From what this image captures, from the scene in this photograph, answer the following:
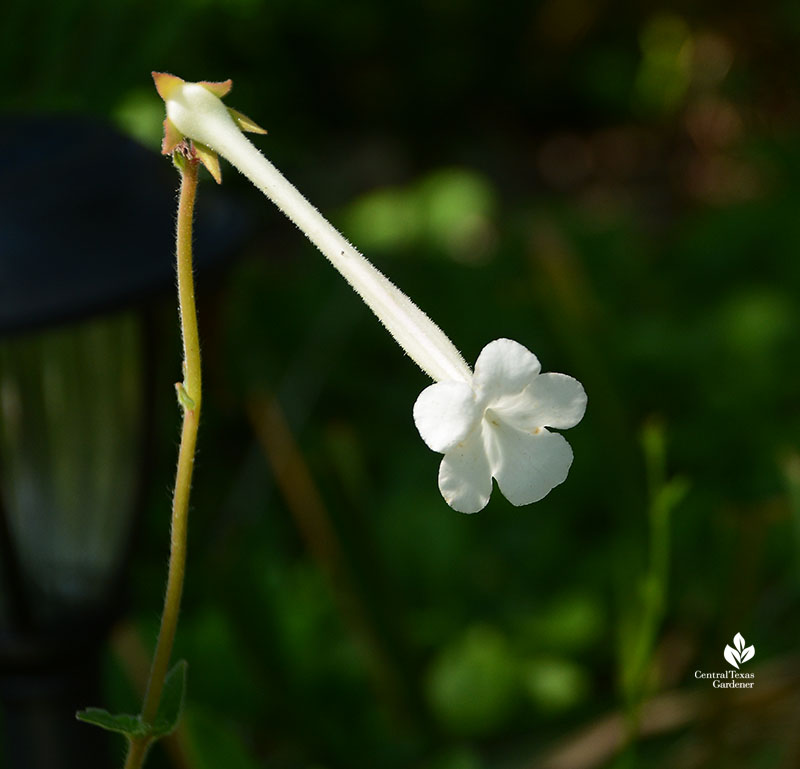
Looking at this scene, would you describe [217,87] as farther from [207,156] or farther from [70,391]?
[70,391]

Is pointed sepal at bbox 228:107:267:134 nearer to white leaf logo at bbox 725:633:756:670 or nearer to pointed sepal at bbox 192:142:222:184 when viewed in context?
pointed sepal at bbox 192:142:222:184

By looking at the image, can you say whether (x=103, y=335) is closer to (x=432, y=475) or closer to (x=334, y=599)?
(x=334, y=599)

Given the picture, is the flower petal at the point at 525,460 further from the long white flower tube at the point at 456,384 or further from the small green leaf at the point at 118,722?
the small green leaf at the point at 118,722

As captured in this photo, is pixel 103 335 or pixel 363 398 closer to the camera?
pixel 103 335

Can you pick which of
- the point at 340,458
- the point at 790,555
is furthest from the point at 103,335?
the point at 790,555

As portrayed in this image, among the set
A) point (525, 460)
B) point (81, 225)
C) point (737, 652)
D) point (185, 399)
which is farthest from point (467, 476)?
point (737, 652)

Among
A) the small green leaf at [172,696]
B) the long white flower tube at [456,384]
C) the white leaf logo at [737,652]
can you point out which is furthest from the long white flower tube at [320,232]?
the white leaf logo at [737,652]
